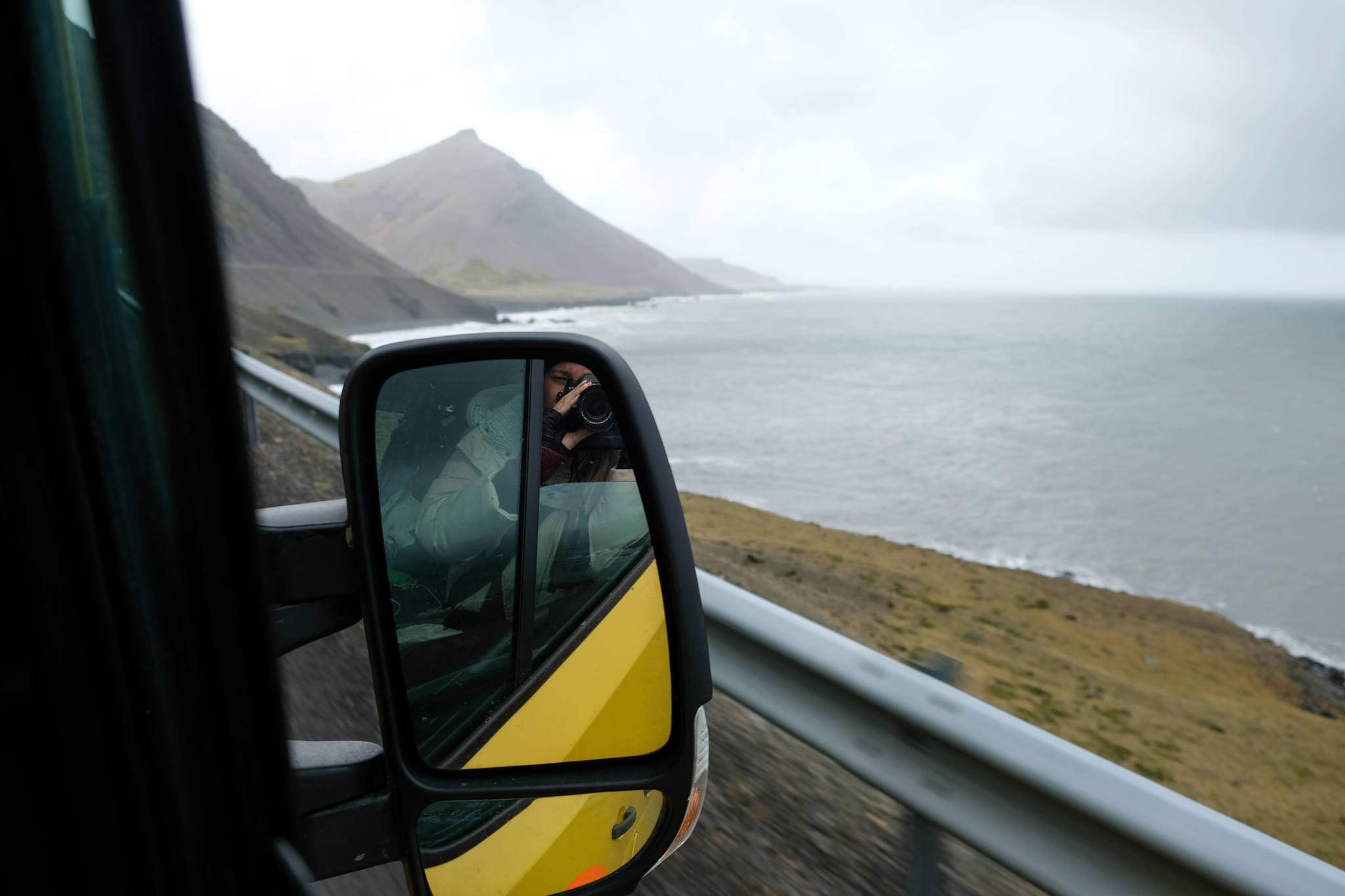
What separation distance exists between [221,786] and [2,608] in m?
0.34

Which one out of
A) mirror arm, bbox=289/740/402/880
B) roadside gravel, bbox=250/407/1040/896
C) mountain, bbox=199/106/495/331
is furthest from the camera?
mountain, bbox=199/106/495/331

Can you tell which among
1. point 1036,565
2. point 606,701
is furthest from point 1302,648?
point 606,701

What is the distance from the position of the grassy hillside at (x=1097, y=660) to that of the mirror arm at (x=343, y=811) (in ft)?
14.5

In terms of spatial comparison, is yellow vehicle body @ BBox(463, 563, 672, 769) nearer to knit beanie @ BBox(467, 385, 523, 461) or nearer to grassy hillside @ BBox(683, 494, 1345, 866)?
knit beanie @ BBox(467, 385, 523, 461)

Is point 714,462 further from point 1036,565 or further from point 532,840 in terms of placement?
point 532,840

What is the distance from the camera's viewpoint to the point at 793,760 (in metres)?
2.66

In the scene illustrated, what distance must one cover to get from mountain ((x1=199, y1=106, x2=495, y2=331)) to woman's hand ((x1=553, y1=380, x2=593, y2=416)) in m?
59.1

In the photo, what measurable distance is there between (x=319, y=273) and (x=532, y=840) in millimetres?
91357

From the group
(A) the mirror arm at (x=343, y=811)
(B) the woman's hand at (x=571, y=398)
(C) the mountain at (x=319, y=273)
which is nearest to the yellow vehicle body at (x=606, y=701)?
(A) the mirror arm at (x=343, y=811)

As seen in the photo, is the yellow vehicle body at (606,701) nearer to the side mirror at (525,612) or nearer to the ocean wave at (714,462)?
the side mirror at (525,612)

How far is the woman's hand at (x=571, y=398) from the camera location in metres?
1.17

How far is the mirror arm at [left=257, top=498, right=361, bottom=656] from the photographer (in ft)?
3.57

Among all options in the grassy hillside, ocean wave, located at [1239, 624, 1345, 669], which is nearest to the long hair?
the grassy hillside

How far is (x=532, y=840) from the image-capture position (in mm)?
1174
